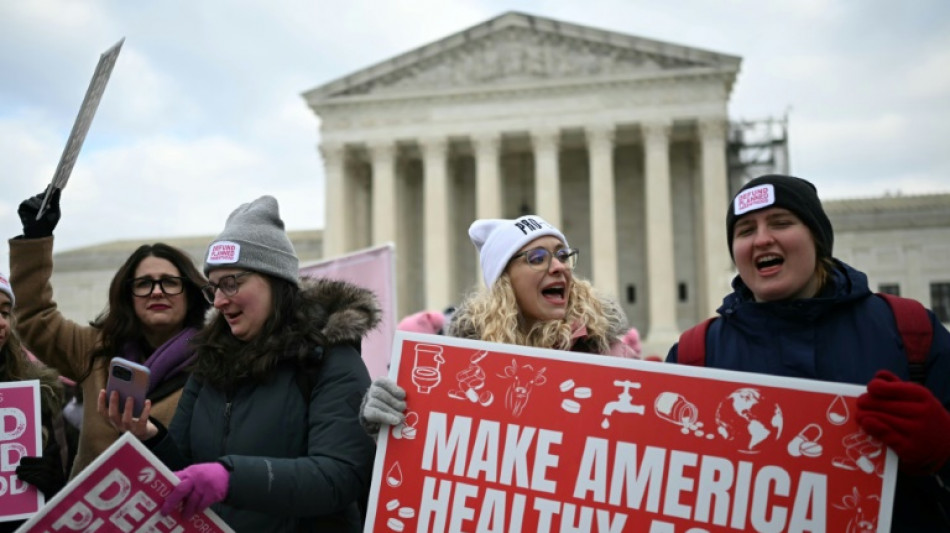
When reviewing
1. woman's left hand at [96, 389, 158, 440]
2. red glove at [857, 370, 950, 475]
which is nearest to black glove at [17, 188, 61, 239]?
woman's left hand at [96, 389, 158, 440]

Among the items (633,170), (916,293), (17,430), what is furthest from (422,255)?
(17,430)

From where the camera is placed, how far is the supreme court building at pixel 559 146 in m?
34.8

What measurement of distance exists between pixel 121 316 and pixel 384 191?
33.2 m

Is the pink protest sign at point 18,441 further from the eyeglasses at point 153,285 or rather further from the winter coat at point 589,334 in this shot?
the winter coat at point 589,334

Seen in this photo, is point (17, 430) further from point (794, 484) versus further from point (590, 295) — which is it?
point (794, 484)

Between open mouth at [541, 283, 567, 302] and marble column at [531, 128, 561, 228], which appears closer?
open mouth at [541, 283, 567, 302]

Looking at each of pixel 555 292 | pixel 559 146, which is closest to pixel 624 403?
pixel 555 292

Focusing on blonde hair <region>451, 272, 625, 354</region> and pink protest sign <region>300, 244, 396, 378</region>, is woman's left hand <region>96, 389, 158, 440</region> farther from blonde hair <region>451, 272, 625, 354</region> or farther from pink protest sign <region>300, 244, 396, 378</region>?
pink protest sign <region>300, 244, 396, 378</region>

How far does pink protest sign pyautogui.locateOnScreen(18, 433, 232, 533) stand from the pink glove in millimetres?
51

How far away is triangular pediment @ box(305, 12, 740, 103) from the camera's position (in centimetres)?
3553

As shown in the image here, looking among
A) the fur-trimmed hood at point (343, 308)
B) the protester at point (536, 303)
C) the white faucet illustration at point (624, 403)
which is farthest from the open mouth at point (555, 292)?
the white faucet illustration at point (624, 403)

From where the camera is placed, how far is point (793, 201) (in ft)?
9.92

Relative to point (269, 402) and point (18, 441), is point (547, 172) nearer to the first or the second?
point (18, 441)

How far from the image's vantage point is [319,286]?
144 inches
